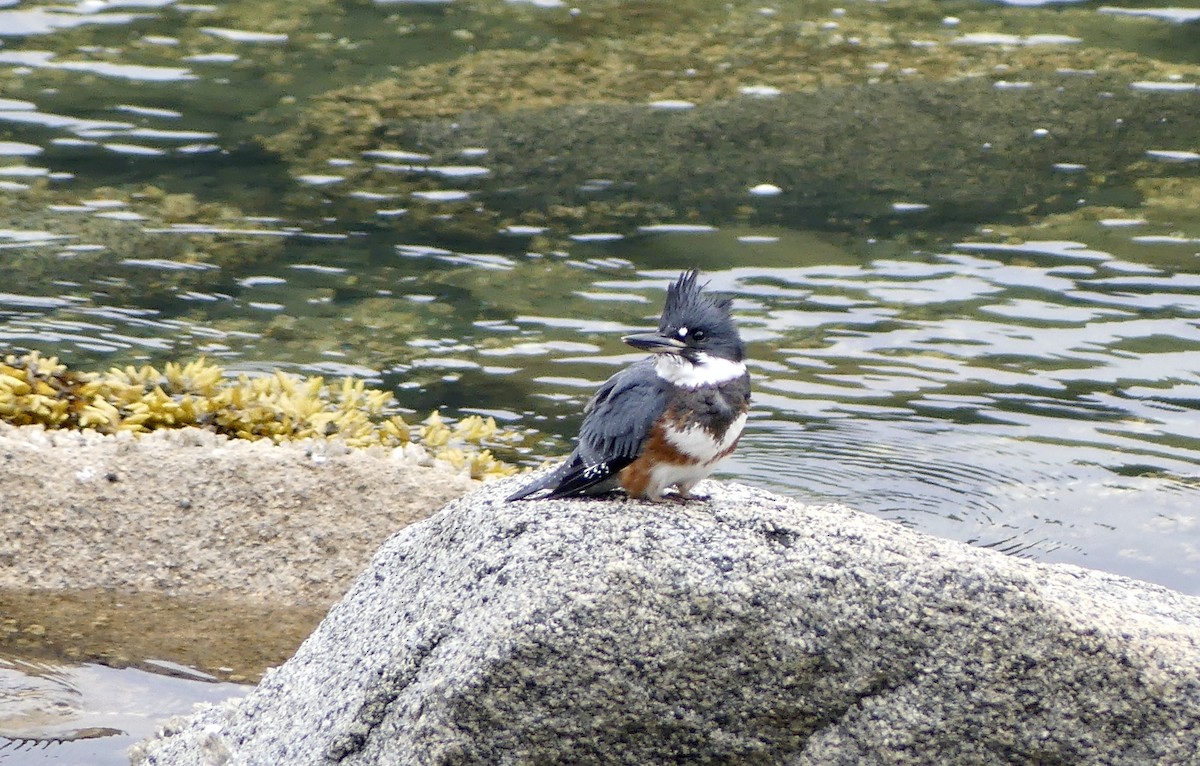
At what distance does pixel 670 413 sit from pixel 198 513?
356 cm

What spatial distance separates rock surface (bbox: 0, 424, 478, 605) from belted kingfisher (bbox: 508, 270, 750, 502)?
8.98 ft

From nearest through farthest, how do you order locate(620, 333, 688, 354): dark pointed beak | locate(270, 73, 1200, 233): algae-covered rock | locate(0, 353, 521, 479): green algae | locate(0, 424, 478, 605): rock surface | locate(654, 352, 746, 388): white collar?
locate(620, 333, 688, 354): dark pointed beak → locate(654, 352, 746, 388): white collar → locate(0, 424, 478, 605): rock surface → locate(0, 353, 521, 479): green algae → locate(270, 73, 1200, 233): algae-covered rock

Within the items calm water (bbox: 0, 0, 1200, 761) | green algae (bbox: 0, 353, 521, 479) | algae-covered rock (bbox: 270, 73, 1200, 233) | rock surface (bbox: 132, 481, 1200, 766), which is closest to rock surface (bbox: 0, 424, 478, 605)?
green algae (bbox: 0, 353, 521, 479)

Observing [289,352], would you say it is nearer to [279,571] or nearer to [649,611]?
[279,571]

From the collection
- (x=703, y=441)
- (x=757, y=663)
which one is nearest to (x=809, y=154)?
(x=703, y=441)

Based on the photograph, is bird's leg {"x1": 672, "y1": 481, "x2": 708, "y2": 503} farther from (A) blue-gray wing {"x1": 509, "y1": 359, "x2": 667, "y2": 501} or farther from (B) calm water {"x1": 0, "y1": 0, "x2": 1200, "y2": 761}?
(B) calm water {"x1": 0, "y1": 0, "x2": 1200, "y2": 761}

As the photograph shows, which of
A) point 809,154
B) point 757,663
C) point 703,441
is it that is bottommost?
point 809,154

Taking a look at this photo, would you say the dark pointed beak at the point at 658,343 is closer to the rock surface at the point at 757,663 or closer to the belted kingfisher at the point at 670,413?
the belted kingfisher at the point at 670,413

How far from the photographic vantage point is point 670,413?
179 inches

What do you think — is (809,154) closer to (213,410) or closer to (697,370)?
(213,410)

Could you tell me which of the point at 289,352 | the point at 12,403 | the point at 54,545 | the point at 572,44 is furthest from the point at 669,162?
the point at 54,545

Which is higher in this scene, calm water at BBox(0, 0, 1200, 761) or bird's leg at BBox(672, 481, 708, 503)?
bird's leg at BBox(672, 481, 708, 503)

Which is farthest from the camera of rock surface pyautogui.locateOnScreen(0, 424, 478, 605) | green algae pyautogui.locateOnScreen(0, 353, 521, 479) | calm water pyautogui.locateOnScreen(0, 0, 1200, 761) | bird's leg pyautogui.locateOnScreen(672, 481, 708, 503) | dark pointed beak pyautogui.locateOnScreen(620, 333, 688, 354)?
calm water pyautogui.locateOnScreen(0, 0, 1200, 761)

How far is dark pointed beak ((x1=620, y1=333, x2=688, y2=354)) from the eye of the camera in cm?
452
